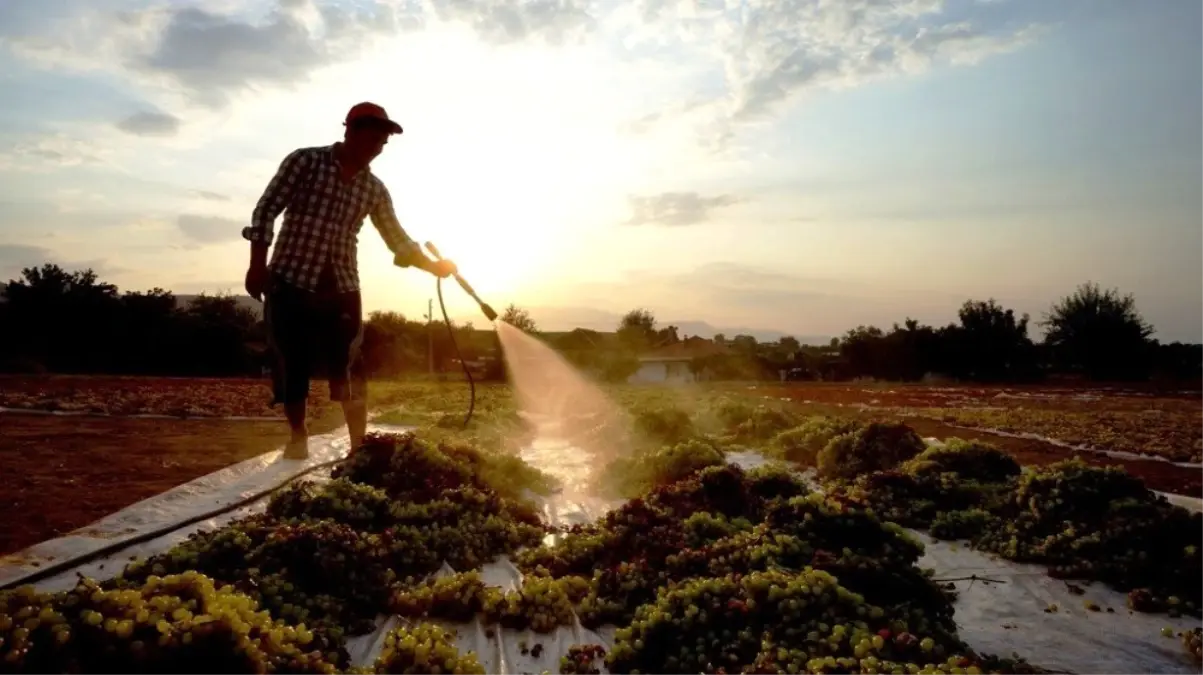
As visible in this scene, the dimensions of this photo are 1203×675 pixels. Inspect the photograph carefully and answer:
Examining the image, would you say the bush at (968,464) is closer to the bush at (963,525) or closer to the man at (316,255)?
the bush at (963,525)

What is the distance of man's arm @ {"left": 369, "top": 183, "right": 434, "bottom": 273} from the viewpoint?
268 inches

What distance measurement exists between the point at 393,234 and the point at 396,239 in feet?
0.17

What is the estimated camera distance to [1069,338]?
5244 centimetres

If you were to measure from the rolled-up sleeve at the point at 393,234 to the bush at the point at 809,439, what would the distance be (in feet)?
17.8

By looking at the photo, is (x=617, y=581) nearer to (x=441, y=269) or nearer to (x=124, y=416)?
(x=441, y=269)

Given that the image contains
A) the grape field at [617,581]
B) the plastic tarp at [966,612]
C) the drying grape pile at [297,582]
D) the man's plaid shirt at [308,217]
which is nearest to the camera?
the drying grape pile at [297,582]

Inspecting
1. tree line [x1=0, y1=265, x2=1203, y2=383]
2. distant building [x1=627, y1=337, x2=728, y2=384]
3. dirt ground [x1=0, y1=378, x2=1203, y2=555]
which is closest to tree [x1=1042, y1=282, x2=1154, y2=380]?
tree line [x1=0, y1=265, x2=1203, y2=383]

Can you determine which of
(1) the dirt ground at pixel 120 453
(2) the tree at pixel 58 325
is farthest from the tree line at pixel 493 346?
(1) the dirt ground at pixel 120 453

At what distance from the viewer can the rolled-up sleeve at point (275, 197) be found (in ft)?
19.3

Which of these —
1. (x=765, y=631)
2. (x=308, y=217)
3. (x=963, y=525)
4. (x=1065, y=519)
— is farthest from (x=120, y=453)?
(x=1065, y=519)

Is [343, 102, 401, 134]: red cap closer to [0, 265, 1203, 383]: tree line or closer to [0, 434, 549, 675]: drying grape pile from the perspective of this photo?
[0, 434, 549, 675]: drying grape pile

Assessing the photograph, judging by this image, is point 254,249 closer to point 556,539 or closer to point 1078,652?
point 556,539

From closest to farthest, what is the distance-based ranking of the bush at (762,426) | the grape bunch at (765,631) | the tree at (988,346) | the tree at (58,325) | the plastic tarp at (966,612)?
the grape bunch at (765,631) < the plastic tarp at (966,612) < the bush at (762,426) < the tree at (58,325) < the tree at (988,346)

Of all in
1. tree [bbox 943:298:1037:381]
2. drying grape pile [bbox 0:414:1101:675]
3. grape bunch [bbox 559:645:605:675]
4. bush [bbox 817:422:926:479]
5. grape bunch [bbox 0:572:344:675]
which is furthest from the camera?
tree [bbox 943:298:1037:381]
